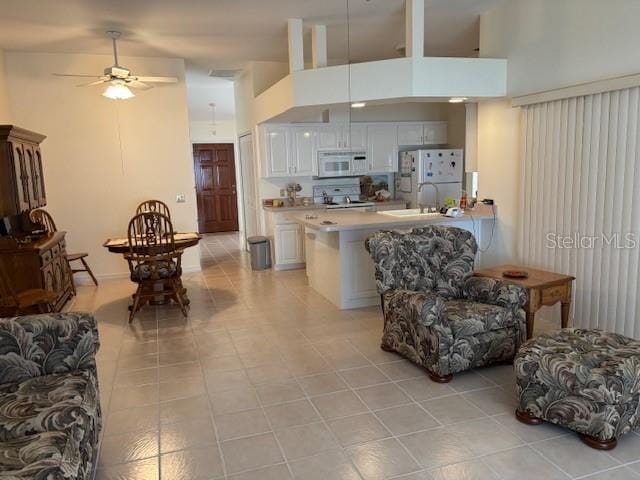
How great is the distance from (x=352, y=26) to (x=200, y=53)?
2.07 m

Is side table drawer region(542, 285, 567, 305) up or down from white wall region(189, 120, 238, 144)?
down

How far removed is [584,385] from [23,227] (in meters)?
5.32

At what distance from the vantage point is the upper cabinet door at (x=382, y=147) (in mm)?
7238

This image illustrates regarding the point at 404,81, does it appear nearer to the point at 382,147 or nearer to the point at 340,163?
the point at 340,163

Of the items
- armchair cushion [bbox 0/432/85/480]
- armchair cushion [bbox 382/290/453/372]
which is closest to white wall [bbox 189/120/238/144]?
armchair cushion [bbox 382/290/453/372]

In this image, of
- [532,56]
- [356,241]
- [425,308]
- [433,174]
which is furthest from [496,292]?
[433,174]

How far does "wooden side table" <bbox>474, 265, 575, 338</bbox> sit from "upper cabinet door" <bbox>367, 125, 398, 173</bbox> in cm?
382

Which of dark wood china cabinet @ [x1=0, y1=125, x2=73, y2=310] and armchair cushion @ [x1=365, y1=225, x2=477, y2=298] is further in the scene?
dark wood china cabinet @ [x1=0, y1=125, x2=73, y2=310]

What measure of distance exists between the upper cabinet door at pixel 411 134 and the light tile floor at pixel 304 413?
12.2 feet

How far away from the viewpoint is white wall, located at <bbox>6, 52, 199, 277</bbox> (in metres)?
5.95

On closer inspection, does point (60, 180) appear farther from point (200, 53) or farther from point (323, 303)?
point (323, 303)

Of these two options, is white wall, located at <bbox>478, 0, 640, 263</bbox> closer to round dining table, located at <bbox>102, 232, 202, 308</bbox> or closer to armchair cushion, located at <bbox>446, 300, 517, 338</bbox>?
armchair cushion, located at <bbox>446, 300, 517, 338</bbox>

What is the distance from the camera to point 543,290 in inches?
136

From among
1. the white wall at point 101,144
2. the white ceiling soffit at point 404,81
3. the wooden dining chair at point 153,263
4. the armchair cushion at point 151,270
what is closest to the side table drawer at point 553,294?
the white ceiling soffit at point 404,81
